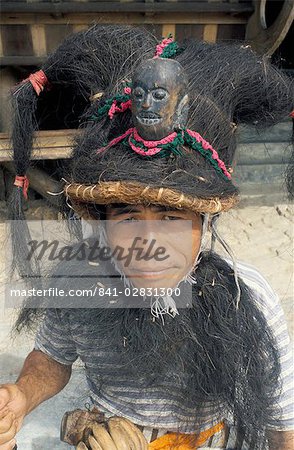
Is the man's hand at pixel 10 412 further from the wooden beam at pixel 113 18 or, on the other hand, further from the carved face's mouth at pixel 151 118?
the wooden beam at pixel 113 18

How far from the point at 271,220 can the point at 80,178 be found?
2232mm

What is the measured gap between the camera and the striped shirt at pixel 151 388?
40.8 inches

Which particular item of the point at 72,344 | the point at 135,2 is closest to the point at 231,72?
the point at 72,344

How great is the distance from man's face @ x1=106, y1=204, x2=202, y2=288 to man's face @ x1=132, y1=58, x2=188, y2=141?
13cm

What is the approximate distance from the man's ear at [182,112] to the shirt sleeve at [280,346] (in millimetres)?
384

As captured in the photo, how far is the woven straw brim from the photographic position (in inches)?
30.9

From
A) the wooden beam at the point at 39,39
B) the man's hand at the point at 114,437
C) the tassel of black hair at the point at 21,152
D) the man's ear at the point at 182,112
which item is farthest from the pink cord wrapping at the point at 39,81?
the wooden beam at the point at 39,39

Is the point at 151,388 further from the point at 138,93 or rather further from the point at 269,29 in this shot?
the point at 269,29

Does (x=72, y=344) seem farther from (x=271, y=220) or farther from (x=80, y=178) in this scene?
(x=271, y=220)

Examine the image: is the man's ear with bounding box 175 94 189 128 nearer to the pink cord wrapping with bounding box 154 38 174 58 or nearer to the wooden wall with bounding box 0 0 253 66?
the pink cord wrapping with bounding box 154 38 174 58

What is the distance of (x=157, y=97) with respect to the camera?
0.79m

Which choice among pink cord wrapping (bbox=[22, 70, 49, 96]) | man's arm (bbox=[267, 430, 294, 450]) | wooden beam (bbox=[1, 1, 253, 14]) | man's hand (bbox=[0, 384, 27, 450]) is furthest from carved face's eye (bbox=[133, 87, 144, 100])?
wooden beam (bbox=[1, 1, 253, 14])

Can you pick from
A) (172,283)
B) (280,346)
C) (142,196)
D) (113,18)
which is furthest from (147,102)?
(113,18)

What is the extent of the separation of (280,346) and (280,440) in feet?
→ 0.60
